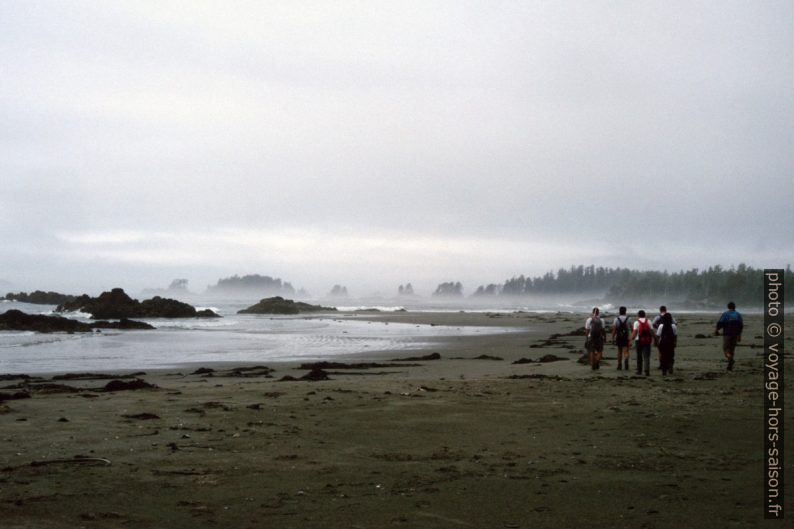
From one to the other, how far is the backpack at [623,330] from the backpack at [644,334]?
2.44 feet

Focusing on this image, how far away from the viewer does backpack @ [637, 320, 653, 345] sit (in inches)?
692

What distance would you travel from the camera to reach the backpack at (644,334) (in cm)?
1758

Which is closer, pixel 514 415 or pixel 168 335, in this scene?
pixel 514 415

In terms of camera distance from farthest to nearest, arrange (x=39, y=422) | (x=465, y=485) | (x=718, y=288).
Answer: (x=718, y=288), (x=39, y=422), (x=465, y=485)

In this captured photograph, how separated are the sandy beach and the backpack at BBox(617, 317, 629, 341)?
12.5 ft

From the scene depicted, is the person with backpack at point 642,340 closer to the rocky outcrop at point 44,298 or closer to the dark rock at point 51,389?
the dark rock at point 51,389

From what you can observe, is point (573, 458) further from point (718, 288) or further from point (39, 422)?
point (718, 288)

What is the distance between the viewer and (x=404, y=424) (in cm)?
1012

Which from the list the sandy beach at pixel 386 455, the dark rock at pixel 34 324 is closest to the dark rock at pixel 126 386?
the sandy beach at pixel 386 455

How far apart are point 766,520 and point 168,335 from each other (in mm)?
34453

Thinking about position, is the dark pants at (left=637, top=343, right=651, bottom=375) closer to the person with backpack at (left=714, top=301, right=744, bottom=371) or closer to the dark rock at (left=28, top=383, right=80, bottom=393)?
the person with backpack at (left=714, top=301, right=744, bottom=371)

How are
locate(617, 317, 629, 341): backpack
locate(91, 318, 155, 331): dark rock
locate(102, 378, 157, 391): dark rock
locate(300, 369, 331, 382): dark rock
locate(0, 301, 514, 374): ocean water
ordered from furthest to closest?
locate(91, 318, 155, 331): dark rock → locate(0, 301, 514, 374): ocean water → locate(617, 317, 629, 341): backpack → locate(300, 369, 331, 382): dark rock → locate(102, 378, 157, 391): dark rock

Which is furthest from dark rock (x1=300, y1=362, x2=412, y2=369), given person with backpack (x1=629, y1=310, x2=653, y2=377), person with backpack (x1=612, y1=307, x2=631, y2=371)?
person with backpack (x1=629, y1=310, x2=653, y2=377)

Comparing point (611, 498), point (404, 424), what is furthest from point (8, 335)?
point (611, 498)
